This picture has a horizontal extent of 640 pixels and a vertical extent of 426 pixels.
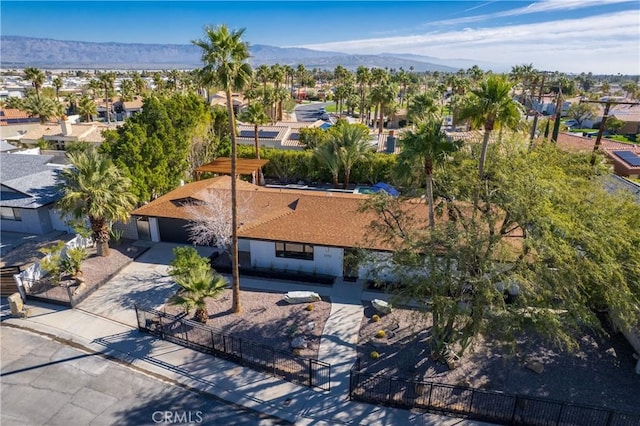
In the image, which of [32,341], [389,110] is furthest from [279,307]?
[389,110]

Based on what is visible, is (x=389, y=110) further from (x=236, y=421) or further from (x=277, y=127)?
(x=236, y=421)

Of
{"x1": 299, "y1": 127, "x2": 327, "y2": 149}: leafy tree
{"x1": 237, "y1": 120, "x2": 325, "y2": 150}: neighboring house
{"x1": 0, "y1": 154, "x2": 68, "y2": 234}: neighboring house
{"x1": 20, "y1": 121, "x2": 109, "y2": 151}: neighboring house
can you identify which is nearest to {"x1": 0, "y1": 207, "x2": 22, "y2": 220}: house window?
{"x1": 0, "y1": 154, "x2": 68, "y2": 234}: neighboring house

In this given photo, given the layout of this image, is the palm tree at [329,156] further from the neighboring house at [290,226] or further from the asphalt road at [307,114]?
the asphalt road at [307,114]

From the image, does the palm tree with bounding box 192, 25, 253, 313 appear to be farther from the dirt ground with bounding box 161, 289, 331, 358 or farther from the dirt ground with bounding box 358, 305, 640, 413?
the dirt ground with bounding box 358, 305, 640, 413

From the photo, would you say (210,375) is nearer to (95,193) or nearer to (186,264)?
(186,264)

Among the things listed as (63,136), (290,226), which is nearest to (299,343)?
(290,226)
